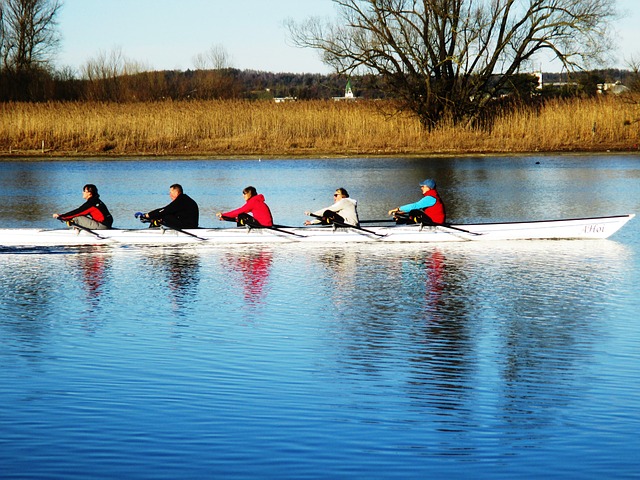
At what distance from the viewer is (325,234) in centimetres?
1869

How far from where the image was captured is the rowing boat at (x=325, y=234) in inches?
719

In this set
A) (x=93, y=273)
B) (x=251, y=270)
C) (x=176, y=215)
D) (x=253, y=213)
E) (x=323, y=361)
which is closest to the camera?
(x=323, y=361)

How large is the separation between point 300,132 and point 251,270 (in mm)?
27991

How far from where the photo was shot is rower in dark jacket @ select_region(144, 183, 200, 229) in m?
18.6

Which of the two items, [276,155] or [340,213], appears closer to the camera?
[340,213]

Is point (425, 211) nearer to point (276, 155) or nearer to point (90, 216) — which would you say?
point (90, 216)

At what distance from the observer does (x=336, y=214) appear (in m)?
18.8

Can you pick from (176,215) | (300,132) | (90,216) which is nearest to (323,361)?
(176,215)

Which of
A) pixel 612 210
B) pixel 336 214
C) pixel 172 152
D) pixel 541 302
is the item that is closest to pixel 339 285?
pixel 541 302

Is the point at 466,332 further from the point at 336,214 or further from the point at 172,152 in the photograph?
the point at 172,152

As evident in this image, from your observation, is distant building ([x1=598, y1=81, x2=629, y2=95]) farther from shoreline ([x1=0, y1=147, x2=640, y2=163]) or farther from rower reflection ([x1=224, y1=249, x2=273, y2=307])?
rower reflection ([x1=224, y1=249, x2=273, y2=307])

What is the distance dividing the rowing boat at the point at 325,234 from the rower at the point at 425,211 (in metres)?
0.15

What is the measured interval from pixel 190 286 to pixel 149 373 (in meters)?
5.25

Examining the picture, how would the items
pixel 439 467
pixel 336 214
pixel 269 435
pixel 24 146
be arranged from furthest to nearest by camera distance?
pixel 24 146, pixel 336 214, pixel 269 435, pixel 439 467
